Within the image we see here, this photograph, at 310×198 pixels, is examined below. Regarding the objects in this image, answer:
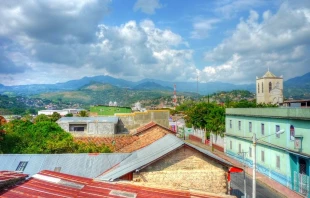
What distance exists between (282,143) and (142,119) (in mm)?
18891

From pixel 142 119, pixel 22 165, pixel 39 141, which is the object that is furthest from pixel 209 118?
pixel 22 165

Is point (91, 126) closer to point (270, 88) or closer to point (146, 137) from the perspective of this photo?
point (146, 137)

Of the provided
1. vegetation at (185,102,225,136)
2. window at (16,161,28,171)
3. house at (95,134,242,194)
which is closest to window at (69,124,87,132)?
window at (16,161,28,171)

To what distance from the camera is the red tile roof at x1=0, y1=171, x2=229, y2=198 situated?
10.5 metres

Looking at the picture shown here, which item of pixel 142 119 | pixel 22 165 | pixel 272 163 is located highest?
pixel 142 119

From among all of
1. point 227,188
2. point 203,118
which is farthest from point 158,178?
point 203,118

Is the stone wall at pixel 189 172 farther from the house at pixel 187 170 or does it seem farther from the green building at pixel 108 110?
the green building at pixel 108 110

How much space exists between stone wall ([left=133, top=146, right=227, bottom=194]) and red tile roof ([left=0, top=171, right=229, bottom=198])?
3.02m

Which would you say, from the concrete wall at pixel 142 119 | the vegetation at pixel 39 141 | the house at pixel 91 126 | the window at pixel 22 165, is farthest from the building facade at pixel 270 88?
the window at pixel 22 165

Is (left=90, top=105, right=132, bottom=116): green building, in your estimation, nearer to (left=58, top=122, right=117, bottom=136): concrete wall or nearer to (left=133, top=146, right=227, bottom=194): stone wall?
(left=58, top=122, right=117, bottom=136): concrete wall

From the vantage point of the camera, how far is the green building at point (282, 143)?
26.1 metres

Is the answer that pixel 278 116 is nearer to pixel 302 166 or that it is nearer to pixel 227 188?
pixel 302 166

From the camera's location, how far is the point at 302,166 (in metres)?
27.1

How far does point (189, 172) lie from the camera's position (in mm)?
15148
